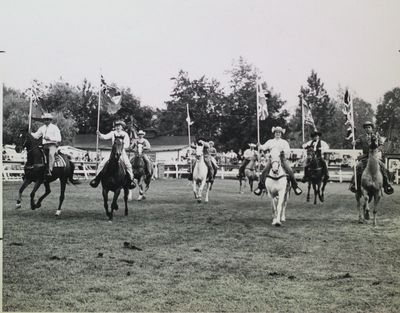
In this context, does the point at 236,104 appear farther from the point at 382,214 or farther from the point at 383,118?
the point at 383,118

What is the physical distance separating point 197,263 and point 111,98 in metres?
11.3

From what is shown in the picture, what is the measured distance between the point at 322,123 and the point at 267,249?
1894 inches

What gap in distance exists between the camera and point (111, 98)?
17.5m

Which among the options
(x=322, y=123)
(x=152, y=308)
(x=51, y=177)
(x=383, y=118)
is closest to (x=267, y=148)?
(x=383, y=118)

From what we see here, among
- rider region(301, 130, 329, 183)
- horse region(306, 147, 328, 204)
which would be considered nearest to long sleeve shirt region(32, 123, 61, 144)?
rider region(301, 130, 329, 183)

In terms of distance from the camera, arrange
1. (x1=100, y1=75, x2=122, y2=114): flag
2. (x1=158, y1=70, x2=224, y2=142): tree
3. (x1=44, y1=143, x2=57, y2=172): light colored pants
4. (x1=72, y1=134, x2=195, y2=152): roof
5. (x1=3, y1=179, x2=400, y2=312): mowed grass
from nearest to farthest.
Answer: (x1=3, y1=179, x2=400, y2=312): mowed grass < (x1=44, y1=143, x2=57, y2=172): light colored pants < (x1=100, y1=75, x2=122, y2=114): flag < (x1=158, y1=70, x2=224, y2=142): tree < (x1=72, y1=134, x2=195, y2=152): roof

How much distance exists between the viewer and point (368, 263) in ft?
23.0

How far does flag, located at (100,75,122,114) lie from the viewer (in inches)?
668

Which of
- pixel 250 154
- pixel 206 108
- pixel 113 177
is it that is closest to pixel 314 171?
pixel 250 154

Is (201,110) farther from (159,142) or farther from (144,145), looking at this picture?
(159,142)

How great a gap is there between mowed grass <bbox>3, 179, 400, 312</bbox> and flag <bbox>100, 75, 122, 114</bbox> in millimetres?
6242

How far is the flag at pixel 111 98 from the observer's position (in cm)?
1698

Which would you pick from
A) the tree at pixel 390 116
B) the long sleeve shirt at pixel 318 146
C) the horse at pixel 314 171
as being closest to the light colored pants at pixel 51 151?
the tree at pixel 390 116

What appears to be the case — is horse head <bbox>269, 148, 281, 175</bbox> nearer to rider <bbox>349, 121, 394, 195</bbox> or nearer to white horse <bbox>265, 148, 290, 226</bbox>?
white horse <bbox>265, 148, 290, 226</bbox>
